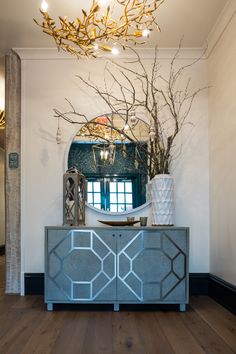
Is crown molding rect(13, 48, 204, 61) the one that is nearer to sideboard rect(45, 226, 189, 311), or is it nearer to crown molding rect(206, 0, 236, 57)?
crown molding rect(206, 0, 236, 57)

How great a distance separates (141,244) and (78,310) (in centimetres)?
80

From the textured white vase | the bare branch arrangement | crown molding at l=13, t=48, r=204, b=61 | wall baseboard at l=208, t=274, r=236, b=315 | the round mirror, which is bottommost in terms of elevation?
wall baseboard at l=208, t=274, r=236, b=315

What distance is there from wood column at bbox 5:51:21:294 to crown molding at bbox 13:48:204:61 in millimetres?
131

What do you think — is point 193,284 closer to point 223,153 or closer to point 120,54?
point 223,153

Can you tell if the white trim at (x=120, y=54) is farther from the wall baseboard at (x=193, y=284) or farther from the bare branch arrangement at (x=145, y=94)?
the wall baseboard at (x=193, y=284)

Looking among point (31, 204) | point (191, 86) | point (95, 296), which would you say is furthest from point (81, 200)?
point (191, 86)

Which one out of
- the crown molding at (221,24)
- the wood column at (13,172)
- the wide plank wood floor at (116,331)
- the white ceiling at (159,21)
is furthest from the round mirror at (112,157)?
the wide plank wood floor at (116,331)

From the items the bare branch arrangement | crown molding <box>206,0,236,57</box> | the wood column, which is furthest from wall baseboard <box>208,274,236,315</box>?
crown molding <box>206,0,236,57</box>

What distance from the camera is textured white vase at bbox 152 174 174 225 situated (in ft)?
10.7

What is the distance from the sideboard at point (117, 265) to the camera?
2.99 metres

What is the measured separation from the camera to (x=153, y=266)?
3.00 m

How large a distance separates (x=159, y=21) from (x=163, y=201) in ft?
5.37

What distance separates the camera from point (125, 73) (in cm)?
379

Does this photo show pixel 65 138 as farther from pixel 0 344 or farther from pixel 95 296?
pixel 0 344
